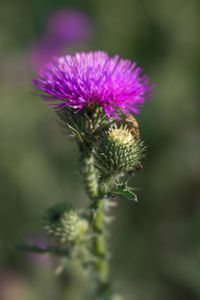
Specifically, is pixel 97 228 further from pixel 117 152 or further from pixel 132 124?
pixel 132 124

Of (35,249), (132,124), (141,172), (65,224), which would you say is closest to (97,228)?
(65,224)

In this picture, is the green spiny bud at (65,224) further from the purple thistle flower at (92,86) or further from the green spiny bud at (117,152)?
the purple thistle flower at (92,86)

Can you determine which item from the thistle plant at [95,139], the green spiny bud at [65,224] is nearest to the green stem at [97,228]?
the thistle plant at [95,139]

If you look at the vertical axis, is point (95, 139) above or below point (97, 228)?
above

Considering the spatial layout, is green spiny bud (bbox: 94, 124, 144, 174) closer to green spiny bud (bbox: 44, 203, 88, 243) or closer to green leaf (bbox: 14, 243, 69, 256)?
green spiny bud (bbox: 44, 203, 88, 243)

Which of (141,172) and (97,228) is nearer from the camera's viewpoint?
(97,228)

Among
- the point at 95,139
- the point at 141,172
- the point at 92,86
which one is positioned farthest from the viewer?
the point at 141,172
